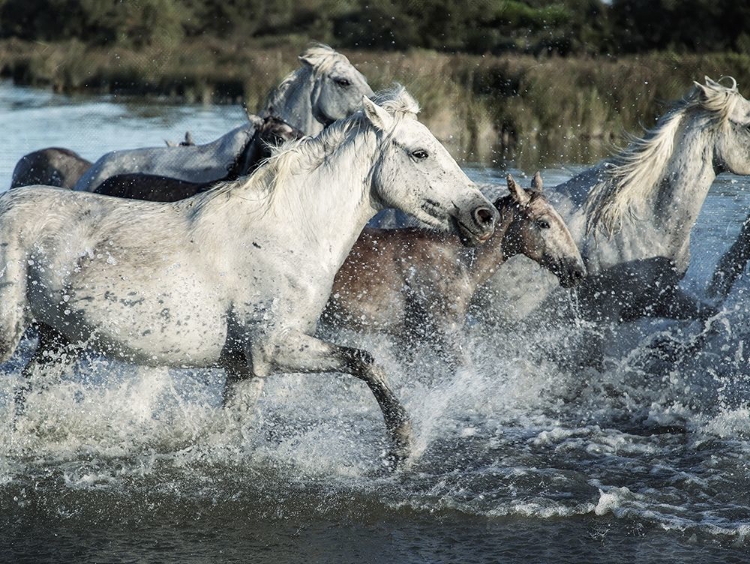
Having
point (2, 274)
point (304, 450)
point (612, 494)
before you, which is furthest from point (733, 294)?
point (2, 274)

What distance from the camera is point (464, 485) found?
16.4 ft

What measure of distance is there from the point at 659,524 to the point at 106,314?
2.56m

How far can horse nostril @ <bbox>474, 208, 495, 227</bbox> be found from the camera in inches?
184

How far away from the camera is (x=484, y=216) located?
15.4 feet

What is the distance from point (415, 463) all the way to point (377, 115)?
5.54 feet

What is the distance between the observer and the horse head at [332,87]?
923 centimetres

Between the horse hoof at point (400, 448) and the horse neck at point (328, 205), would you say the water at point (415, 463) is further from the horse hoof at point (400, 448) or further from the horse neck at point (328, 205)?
the horse neck at point (328, 205)

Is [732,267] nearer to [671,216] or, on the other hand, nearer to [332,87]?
[671,216]

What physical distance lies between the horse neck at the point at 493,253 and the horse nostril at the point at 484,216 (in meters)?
1.47

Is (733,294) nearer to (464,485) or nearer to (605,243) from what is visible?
(605,243)

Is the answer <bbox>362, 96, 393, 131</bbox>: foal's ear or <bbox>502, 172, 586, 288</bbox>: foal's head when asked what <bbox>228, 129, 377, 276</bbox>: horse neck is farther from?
<bbox>502, 172, 586, 288</bbox>: foal's head

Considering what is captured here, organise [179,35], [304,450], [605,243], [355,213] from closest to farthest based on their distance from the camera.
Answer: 1. [355,213]
2. [304,450]
3. [605,243]
4. [179,35]

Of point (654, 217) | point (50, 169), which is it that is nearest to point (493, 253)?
point (654, 217)

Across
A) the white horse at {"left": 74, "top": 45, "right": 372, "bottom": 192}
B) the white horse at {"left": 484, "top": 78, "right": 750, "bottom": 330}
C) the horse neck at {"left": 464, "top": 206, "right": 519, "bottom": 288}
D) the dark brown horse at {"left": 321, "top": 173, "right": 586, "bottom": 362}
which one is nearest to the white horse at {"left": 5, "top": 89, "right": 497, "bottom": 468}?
the dark brown horse at {"left": 321, "top": 173, "right": 586, "bottom": 362}
